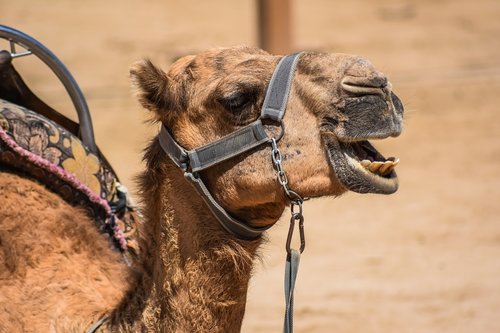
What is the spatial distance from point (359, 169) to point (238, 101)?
1.57 feet

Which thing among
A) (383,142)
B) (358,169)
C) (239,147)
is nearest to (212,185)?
(239,147)

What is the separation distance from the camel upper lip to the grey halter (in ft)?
0.72

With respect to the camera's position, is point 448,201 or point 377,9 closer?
point 448,201

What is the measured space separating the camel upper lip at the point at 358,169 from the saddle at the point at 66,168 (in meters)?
0.98

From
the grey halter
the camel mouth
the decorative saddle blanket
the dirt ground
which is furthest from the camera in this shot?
the dirt ground

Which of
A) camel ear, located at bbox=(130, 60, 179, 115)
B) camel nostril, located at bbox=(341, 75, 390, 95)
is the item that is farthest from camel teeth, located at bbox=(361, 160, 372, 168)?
camel ear, located at bbox=(130, 60, 179, 115)

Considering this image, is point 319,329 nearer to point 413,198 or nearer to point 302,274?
point 302,274

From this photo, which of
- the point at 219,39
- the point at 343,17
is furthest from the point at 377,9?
the point at 219,39

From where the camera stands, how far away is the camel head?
9.91ft

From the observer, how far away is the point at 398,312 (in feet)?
20.3

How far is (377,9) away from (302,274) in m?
12.2

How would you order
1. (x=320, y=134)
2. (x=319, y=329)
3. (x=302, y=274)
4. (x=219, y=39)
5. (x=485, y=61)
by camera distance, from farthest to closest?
(x=219, y=39)
(x=485, y=61)
(x=302, y=274)
(x=319, y=329)
(x=320, y=134)

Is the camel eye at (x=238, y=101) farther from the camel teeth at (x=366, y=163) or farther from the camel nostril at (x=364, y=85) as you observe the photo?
the camel teeth at (x=366, y=163)

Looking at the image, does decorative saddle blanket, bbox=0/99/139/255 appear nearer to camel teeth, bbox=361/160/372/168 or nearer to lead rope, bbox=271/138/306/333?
lead rope, bbox=271/138/306/333
